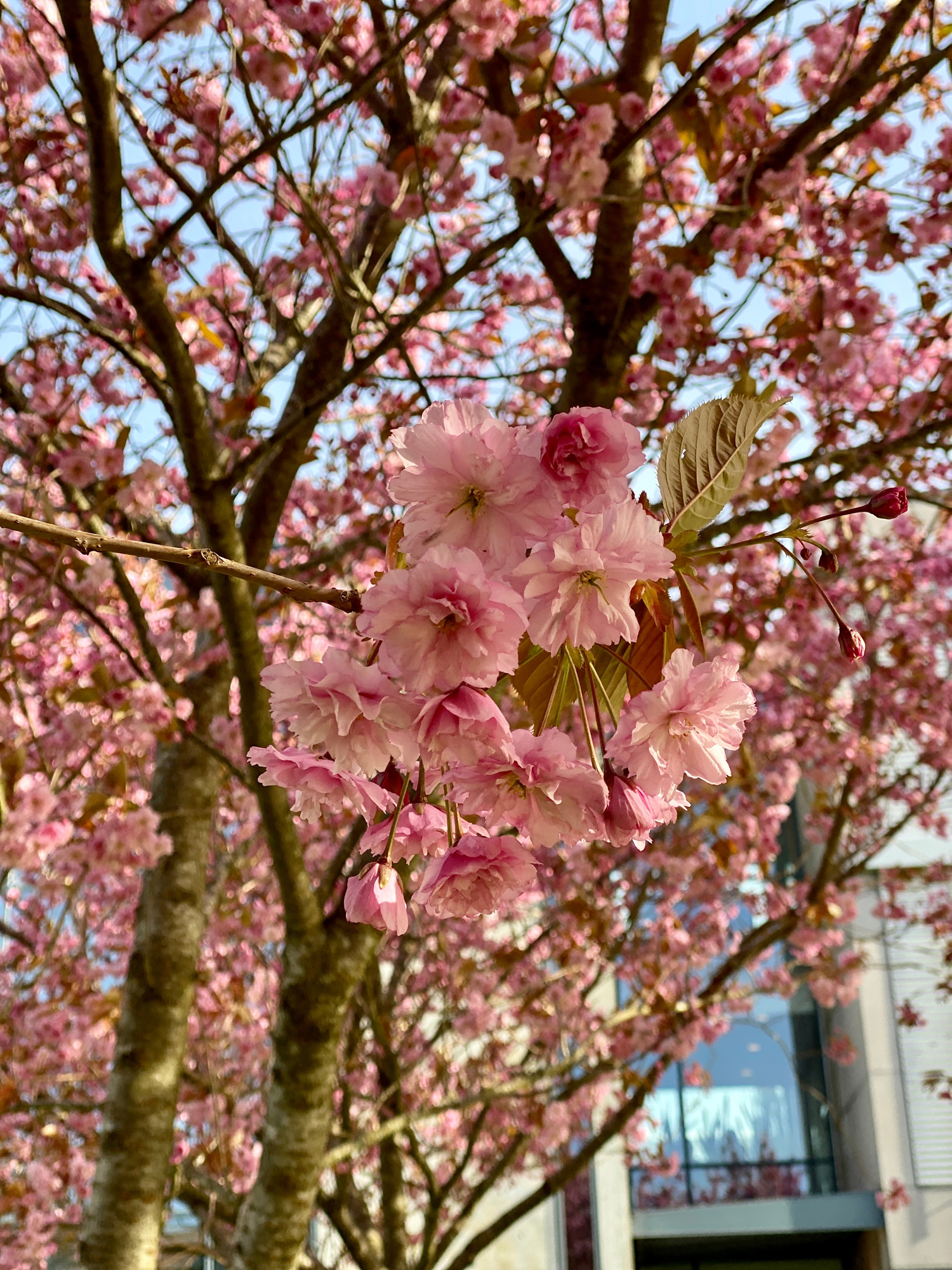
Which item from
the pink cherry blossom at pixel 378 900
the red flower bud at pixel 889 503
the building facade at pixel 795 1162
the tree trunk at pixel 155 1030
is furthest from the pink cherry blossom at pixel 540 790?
the building facade at pixel 795 1162

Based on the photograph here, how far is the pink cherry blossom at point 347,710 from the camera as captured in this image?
2.07 ft

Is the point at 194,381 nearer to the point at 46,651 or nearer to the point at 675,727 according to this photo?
the point at 675,727

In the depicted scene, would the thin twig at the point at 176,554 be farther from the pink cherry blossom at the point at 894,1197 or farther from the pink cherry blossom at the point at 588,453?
the pink cherry blossom at the point at 894,1197

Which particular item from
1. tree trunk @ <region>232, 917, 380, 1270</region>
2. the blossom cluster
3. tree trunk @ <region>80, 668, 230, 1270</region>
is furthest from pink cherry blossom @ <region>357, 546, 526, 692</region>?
tree trunk @ <region>80, 668, 230, 1270</region>

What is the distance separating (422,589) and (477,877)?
22 cm

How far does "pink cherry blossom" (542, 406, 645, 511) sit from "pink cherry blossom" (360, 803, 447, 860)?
28 centimetres

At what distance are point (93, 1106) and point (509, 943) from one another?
1.74 meters

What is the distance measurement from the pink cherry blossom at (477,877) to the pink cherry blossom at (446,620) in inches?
4.9

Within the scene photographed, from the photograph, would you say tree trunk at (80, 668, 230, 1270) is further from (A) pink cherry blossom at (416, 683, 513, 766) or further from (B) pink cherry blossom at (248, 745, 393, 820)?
(A) pink cherry blossom at (416, 683, 513, 766)

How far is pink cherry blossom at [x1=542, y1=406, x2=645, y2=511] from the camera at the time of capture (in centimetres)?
61

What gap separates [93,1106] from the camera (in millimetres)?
2977

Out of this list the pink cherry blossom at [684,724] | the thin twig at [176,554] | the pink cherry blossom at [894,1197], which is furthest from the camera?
the pink cherry blossom at [894,1197]

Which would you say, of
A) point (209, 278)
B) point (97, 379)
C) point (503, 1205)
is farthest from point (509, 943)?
point (503, 1205)

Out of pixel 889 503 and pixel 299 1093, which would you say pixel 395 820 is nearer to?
pixel 889 503
